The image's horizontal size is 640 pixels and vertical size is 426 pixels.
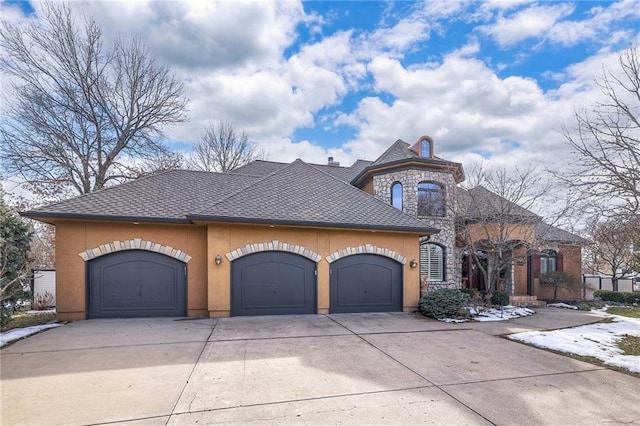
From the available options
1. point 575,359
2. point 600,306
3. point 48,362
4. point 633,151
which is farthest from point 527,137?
point 48,362

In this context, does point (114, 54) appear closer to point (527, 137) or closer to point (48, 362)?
point (48, 362)

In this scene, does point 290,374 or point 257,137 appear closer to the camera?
point 290,374

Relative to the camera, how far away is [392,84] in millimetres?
13711

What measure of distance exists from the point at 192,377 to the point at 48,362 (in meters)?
2.80

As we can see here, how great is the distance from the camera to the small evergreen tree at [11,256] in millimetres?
7621

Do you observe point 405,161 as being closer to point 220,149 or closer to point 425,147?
point 425,147

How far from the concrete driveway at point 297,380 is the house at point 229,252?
172 centimetres

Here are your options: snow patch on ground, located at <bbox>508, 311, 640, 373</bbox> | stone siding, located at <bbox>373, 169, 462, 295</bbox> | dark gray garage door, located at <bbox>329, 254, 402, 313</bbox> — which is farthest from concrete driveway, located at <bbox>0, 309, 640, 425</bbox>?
stone siding, located at <bbox>373, 169, 462, 295</bbox>

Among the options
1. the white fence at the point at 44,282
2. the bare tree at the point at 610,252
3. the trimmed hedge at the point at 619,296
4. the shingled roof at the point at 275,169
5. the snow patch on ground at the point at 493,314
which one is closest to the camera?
the snow patch on ground at the point at 493,314

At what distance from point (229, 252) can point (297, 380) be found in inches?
212

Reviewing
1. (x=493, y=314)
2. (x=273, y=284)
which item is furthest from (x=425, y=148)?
(x=273, y=284)

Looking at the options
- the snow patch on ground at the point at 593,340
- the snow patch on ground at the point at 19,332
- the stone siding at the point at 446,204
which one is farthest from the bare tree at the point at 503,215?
the snow patch on ground at the point at 19,332

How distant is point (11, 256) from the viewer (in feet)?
26.0

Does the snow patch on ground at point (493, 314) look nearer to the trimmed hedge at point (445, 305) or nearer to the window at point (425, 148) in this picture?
the trimmed hedge at point (445, 305)
